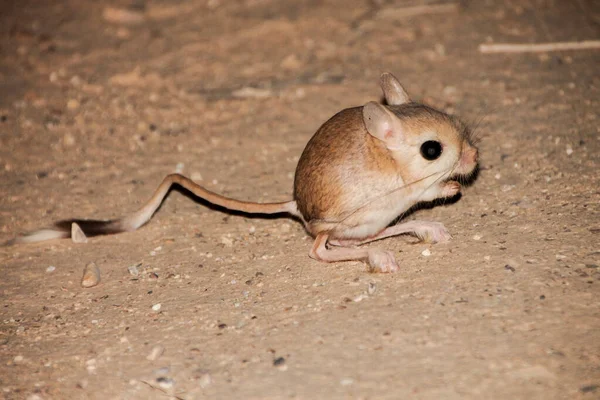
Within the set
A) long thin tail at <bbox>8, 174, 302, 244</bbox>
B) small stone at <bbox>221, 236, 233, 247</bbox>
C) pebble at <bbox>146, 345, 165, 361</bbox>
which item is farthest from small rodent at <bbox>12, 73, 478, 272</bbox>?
pebble at <bbox>146, 345, 165, 361</bbox>

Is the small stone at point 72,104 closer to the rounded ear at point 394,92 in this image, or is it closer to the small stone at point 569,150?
the rounded ear at point 394,92

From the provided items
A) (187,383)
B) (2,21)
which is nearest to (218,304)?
(187,383)

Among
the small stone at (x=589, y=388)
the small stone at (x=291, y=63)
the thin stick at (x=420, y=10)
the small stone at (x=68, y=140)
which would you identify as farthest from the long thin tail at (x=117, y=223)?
the thin stick at (x=420, y=10)

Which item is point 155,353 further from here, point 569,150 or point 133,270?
point 569,150

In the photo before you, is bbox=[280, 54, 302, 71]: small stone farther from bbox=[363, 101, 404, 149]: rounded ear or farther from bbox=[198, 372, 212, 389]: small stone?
bbox=[198, 372, 212, 389]: small stone

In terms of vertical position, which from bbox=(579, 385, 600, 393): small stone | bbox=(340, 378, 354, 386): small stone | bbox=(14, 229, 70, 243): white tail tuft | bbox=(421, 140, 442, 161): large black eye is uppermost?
bbox=(421, 140, 442, 161): large black eye

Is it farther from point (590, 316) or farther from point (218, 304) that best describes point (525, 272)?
point (218, 304)

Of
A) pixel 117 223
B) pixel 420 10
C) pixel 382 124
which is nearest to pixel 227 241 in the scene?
pixel 117 223
